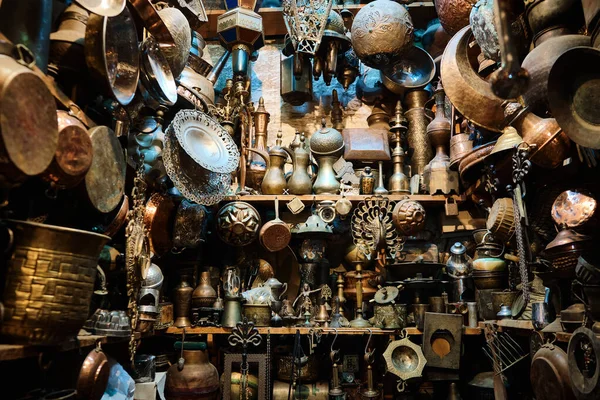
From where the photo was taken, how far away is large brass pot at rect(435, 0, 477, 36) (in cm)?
329

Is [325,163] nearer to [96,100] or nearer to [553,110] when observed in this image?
[96,100]

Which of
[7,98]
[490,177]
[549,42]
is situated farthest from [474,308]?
[7,98]

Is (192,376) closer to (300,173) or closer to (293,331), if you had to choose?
(293,331)

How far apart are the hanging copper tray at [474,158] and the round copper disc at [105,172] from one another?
A: 1844 mm

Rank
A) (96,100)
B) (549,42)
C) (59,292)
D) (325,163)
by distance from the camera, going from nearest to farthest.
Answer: (59,292) < (549,42) < (96,100) < (325,163)

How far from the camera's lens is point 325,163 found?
152 inches

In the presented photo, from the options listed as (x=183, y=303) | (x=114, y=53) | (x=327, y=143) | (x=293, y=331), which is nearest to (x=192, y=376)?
(x=183, y=303)

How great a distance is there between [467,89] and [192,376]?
88.4 inches

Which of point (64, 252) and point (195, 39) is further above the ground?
point (195, 39)

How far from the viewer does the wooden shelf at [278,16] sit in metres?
4.23

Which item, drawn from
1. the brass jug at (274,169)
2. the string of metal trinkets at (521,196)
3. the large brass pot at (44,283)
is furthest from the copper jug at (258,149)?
the large brass pot at (44,283)

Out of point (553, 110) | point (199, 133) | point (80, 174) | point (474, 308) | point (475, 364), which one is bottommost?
point (475, 364)

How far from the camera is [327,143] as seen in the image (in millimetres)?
3842

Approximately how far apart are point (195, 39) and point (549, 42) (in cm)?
240
